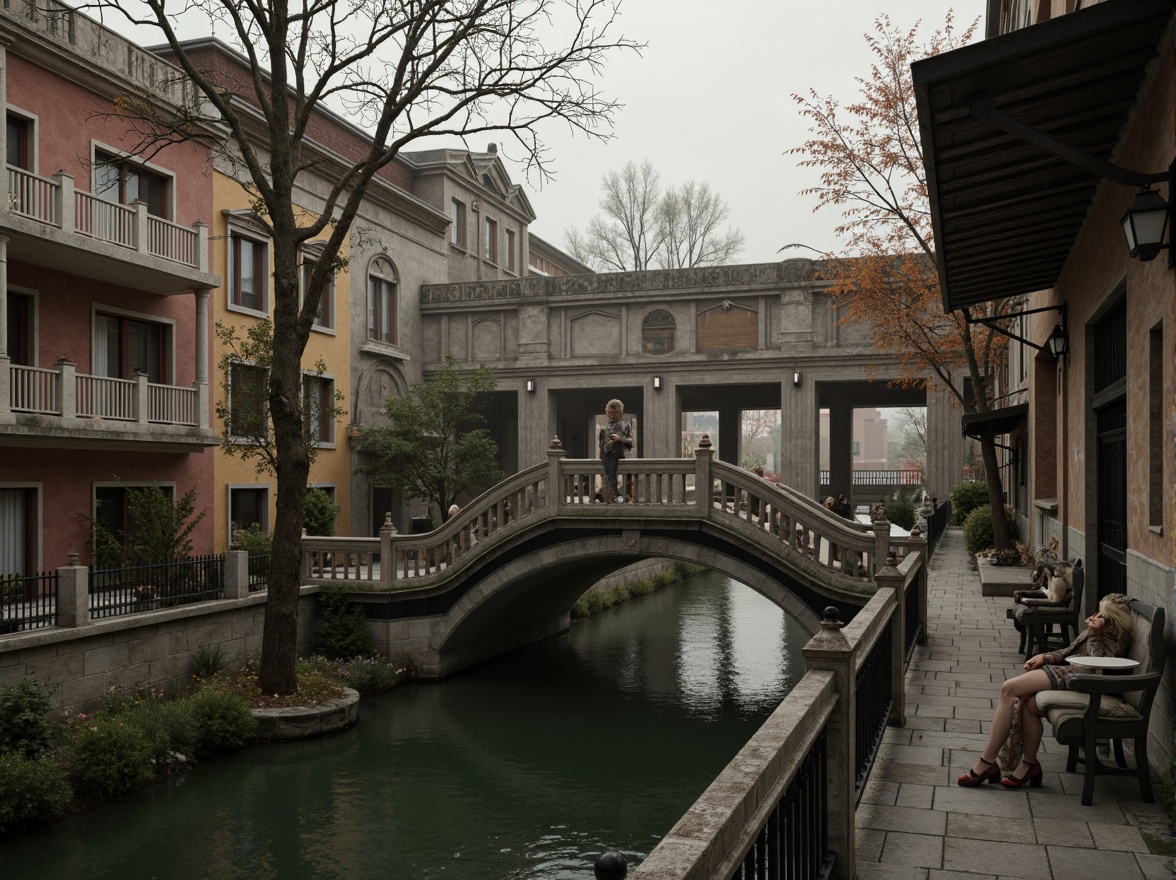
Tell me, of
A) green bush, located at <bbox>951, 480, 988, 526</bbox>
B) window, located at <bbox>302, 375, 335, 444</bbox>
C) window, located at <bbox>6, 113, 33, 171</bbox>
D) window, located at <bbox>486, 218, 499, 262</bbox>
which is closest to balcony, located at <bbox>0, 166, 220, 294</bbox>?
window, located at <bbox>6, 113, 33, 171</bbox>

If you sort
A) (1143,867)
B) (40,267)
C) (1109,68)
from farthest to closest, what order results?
(40,267), (1109,68), (1143,867)

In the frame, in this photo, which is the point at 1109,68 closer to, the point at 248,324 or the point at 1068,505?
the point at 1068,505

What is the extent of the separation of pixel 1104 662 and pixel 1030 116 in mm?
3874

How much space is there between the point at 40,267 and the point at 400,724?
34.0 feet

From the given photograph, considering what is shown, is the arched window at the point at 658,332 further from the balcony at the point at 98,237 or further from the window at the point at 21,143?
the window at the point at 21,143

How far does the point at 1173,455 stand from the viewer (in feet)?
18.2

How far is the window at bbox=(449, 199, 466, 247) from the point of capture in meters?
36.8

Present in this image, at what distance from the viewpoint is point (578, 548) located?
18.7m

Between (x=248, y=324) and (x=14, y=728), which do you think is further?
(x=248, y=324)

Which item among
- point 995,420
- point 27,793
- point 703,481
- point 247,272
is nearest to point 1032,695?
point 27,793

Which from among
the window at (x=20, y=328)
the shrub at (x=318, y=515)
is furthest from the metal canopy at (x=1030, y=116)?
the shrub at (x=318, y=515)

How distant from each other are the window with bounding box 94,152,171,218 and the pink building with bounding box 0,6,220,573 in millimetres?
40

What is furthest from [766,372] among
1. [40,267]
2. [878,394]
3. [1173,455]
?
[1173,455]

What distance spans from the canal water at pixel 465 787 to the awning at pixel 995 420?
6.02 m
